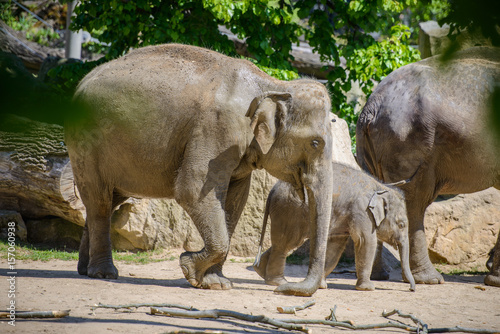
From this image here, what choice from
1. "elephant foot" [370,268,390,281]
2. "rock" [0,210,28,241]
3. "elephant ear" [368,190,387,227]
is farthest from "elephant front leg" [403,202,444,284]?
"rock" [0,210,28,241]

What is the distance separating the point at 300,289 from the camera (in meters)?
5.01

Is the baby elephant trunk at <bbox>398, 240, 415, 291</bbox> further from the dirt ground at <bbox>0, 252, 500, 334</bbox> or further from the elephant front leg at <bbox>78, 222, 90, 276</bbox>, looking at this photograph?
the elephant front leg at <bbox>78, 222, 90, 276</bbox>

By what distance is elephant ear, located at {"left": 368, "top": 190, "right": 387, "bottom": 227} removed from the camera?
19.3ft

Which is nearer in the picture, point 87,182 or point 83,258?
point 87,182

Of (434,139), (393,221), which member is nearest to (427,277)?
(393,221)

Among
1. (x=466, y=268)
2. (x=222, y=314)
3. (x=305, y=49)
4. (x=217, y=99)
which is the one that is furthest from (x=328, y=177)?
(x=305, y=49)

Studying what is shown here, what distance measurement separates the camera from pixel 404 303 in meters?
5.20

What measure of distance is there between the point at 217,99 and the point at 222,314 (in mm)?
1826

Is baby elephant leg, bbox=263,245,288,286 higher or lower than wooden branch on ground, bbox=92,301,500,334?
higher

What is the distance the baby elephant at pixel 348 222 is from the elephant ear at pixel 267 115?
0.82 m

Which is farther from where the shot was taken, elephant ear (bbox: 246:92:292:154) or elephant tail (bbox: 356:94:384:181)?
elephant tail (bbox: 356:94:384:181)

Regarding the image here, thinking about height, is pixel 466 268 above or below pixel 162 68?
below

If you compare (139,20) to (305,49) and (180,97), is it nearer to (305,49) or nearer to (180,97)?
(180,97)

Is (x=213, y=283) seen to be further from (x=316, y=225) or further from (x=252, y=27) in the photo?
(x=252, y=27)
